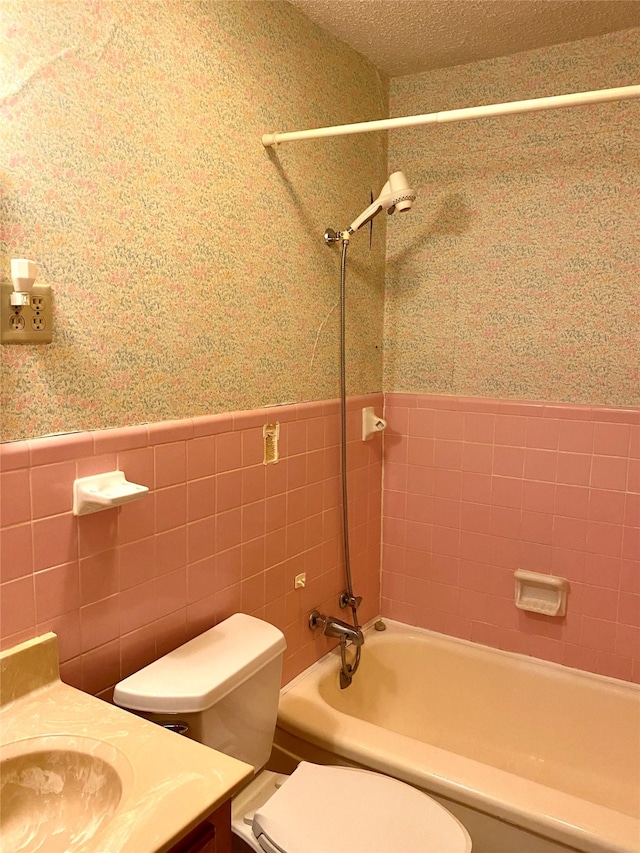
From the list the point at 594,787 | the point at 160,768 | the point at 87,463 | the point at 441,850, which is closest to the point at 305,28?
the point at 87,463

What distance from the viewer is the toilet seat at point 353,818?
4.42 feet

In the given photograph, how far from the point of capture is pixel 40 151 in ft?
3.88

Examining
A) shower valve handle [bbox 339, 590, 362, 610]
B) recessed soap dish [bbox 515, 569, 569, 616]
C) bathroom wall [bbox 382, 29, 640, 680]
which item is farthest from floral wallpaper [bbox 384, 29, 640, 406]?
shower valve handle [bbox 339, 590, 362, 610]

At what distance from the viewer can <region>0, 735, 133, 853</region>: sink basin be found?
3.38 feet

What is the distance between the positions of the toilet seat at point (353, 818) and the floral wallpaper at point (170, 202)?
93 cm

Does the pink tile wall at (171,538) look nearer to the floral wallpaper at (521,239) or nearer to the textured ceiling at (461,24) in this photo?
the floral wallpaper at (521,239)

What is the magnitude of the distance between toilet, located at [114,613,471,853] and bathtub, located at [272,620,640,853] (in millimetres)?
145

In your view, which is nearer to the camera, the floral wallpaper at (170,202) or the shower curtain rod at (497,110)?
the floral wallpaper at (170,202)

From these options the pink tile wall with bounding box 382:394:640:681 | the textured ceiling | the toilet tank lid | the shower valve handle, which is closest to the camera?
the toilet tank lid

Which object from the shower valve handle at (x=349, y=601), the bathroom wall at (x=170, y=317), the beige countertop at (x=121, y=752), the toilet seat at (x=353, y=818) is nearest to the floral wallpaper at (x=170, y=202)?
the bathroom wall at (x=170, y=317)

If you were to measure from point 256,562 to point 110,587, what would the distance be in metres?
0.51

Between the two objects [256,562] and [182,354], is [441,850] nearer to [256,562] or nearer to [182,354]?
[256,562]

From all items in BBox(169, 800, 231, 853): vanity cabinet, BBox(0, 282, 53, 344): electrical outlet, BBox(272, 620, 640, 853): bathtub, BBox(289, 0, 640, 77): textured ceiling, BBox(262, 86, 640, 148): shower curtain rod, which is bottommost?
BBox(272, 620, 640, 853): bathtub

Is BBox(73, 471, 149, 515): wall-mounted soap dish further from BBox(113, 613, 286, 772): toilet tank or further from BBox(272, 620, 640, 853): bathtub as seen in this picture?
BBox(272, 620, 640, 853): bathtub
